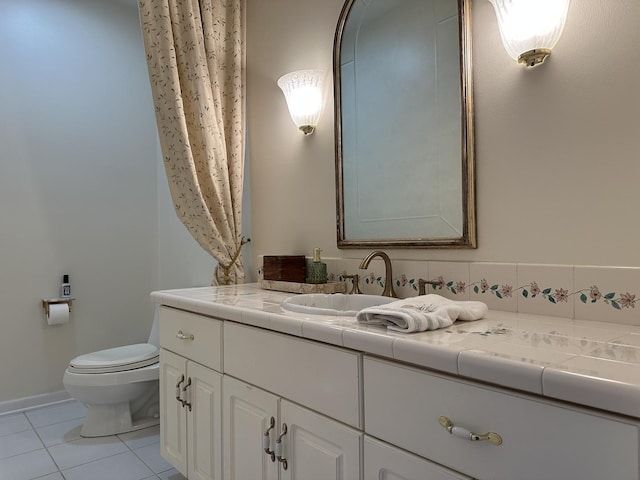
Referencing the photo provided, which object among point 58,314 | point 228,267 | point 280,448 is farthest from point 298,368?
point 58,314

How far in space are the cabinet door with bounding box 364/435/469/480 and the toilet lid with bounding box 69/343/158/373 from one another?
5.74ft

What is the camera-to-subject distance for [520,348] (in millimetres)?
855

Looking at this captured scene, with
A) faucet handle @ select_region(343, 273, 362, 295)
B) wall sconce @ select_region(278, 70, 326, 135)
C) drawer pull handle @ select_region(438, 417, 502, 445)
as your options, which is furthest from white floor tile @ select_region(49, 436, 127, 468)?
drawer pull handle @ select_region(438, 417, 502, 445)

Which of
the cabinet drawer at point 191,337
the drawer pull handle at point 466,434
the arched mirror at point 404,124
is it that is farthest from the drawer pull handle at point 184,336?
the drawer pull handle at point 466,434

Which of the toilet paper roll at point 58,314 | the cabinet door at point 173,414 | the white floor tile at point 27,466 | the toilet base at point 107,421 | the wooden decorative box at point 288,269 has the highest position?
the wooden decorative box at point 288,269

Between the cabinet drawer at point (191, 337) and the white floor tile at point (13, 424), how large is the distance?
4.27 feet

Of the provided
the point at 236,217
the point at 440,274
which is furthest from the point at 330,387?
the point at 236,217

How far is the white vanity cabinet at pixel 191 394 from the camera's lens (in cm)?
Answer: 155

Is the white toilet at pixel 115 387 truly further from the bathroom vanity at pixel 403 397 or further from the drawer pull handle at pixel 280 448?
the drawer pull handle at pixel 280 448

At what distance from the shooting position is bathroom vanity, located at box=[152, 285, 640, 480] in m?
0.70

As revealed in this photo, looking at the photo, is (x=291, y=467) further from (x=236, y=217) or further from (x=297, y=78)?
(x=297, y=78)

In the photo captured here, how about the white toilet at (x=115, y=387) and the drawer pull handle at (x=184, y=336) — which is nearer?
the drawer pull handle at (x=184, y=336)

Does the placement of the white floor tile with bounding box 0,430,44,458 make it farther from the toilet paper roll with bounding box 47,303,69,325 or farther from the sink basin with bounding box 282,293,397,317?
the sink basin with bounding box 282,293,397,317

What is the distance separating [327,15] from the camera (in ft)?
6.32
